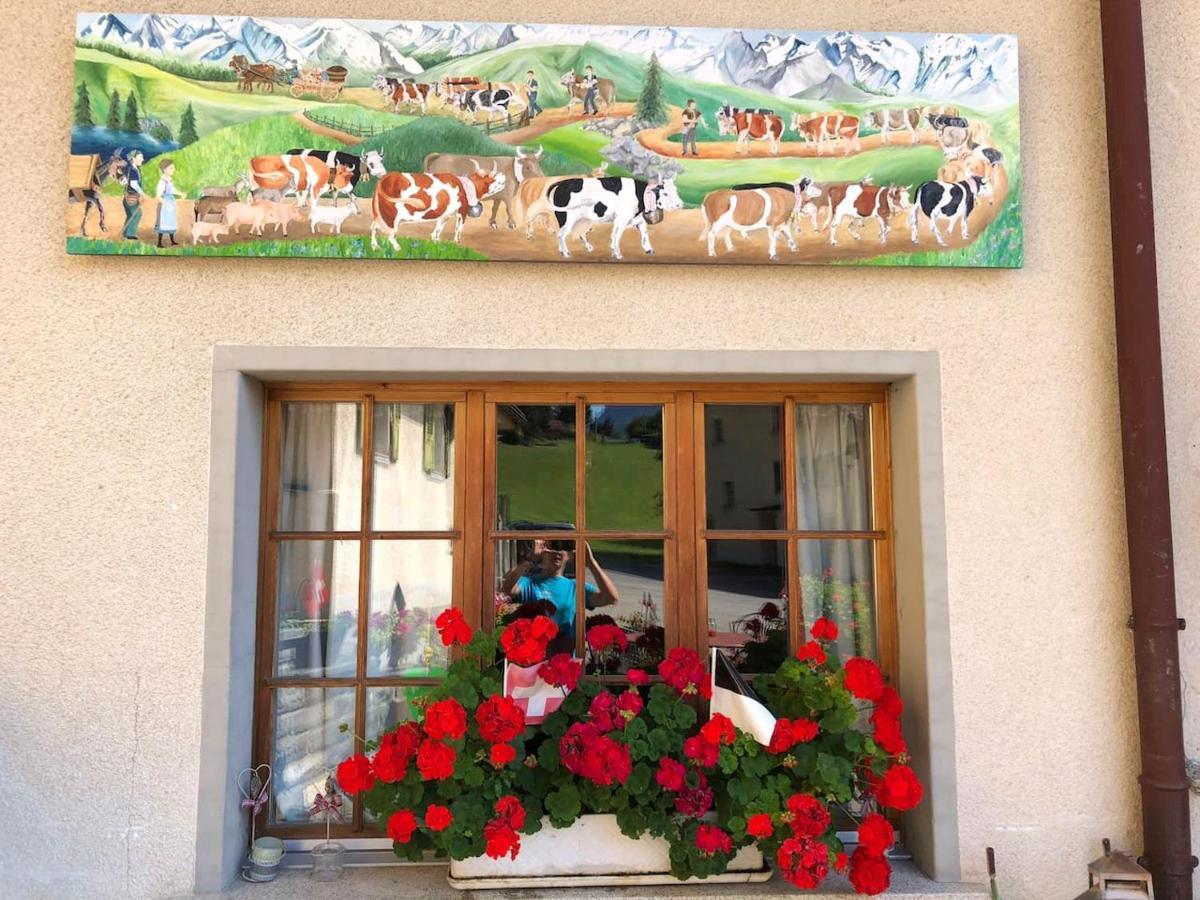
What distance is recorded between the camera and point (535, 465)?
130 inches

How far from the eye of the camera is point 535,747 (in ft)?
9.75

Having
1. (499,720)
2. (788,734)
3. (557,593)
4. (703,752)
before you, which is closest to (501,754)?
(499,720)

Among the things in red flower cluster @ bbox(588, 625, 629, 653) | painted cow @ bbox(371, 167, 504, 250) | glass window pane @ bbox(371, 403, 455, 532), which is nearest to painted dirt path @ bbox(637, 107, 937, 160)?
painted cow @ bbox(371, 167, 504, 250)

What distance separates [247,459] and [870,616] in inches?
89.8

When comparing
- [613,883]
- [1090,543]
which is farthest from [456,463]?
[1090,543]

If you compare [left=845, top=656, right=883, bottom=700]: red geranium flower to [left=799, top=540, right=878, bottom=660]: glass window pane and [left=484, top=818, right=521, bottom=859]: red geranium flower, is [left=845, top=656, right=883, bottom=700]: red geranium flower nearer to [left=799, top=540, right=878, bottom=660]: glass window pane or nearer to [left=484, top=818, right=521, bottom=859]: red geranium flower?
[left=799, top=540, right=878, bottom=660]: glass window pane

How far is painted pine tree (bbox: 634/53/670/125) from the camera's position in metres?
3.16

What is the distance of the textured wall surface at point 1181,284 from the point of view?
10.2 ft

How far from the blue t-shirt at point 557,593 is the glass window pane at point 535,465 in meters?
0.21

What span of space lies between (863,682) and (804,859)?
56cm

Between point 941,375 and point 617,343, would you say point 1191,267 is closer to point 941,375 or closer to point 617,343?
point 941,375

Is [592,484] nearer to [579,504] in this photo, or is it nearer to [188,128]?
[579,504]

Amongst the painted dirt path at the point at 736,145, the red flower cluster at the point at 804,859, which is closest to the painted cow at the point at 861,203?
the painted dirt path at the point at 736,145

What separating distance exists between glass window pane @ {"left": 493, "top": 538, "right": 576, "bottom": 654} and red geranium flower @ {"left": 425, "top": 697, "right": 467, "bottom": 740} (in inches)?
21.5
